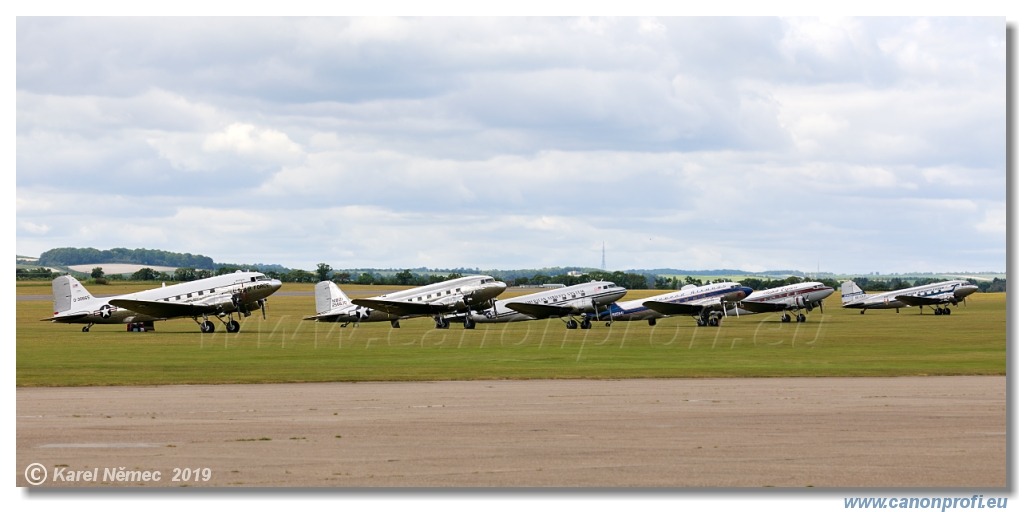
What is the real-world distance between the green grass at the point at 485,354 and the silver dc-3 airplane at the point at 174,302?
4.73ft

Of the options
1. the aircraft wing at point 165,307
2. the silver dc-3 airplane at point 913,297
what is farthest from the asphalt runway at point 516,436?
the silver dc-3 airplane at point 913,297

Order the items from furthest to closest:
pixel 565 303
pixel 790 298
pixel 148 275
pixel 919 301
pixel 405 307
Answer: pixel 148 275 → pixel 919 301 → pixel 790 298 → pixel 565 303 → pixel 405 307

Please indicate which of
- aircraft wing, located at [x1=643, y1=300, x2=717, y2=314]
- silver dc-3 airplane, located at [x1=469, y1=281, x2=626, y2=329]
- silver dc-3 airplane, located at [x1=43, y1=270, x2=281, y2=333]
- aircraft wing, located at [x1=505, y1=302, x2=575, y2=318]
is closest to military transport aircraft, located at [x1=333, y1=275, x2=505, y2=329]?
silver dc-3 airplane, located at [x1=469, y1=281, x2=626, y2=329]

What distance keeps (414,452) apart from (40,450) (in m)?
7.00

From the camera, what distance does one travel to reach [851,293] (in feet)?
440

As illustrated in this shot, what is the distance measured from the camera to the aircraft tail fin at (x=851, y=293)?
133 metres

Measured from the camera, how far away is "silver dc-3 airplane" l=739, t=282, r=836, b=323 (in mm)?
106750

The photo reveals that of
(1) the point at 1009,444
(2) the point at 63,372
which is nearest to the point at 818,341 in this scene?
(2) the point at 63,372

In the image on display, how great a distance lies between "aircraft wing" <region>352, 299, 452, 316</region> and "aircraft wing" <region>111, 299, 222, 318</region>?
16101 millimetres

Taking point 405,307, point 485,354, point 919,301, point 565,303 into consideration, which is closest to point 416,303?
point 405,307

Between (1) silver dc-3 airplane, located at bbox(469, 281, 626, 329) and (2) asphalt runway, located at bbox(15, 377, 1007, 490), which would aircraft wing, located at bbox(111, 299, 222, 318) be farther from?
(2) asphalt runway, located at bbox(15, 377, 1007, 490)

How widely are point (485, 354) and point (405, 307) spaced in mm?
40712

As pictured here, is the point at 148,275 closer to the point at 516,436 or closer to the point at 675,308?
the point at 675,308

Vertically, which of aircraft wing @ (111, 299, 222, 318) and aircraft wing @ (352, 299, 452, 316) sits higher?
aircraft wing @ (111, 299, 222, 318)
